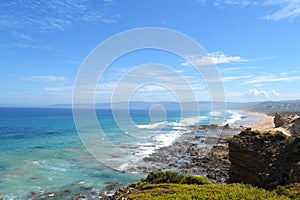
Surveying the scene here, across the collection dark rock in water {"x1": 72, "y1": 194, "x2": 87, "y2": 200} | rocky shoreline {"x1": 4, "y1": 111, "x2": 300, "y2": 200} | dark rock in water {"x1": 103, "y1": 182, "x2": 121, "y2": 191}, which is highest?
rocky shoreline {"x1": 4, "y1": 111, "x2": 300, "y2": 200}

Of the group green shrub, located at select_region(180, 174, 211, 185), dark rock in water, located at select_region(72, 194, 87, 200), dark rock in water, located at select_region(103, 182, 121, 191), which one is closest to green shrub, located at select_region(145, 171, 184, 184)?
green shrub, located at select_region(180, 174, 211, 185)

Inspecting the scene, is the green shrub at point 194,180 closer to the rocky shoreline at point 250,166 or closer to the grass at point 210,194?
the grass at point 210,194

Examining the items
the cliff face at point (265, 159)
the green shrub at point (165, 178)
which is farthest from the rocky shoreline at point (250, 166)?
the green shrub at point (165, 178)

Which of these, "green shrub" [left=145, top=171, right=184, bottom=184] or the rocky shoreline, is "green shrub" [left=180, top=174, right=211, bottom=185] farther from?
the rocky shoreline

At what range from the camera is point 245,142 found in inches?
803

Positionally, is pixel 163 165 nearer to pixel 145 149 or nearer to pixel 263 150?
pixel 145 149

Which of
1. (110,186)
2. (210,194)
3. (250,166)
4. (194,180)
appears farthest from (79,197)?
(210,194)

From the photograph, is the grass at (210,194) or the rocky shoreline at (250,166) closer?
the grass at (210,194)

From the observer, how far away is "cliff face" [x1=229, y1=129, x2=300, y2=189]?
16344mm

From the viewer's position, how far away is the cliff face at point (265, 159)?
1634 centimetres

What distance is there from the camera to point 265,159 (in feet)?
60.0

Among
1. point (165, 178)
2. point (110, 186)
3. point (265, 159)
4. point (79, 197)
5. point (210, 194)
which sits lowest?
point (110, 186)

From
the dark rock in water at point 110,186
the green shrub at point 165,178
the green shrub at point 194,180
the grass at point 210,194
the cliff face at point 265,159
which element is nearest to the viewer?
the grass at point 210,194

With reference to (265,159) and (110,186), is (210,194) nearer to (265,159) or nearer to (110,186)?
(265,159)
